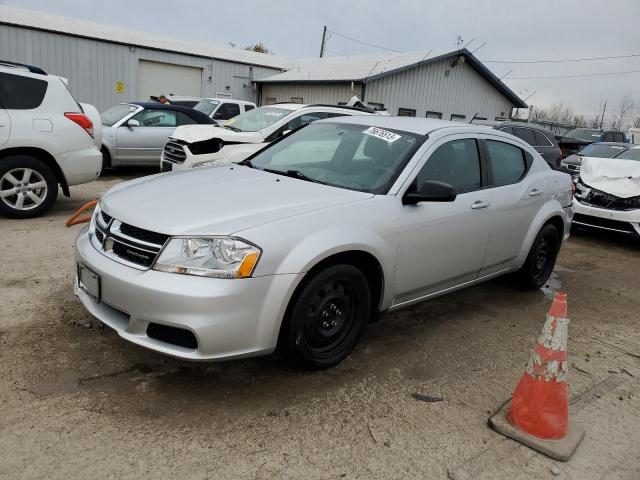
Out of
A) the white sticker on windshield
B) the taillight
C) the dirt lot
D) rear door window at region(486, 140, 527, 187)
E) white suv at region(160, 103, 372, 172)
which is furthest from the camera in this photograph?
white suv at region(160, 103, 372, 172)

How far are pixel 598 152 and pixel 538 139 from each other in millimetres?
2070

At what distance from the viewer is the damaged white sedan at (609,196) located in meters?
7.64

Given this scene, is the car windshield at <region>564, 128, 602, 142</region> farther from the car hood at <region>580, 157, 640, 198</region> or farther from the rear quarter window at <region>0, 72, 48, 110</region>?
the rear quarter window at <region>0, 72, 48, 110</region>

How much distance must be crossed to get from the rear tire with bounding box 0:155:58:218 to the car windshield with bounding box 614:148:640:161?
913 cm

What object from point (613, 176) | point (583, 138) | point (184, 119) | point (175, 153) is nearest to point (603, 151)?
point (613, 176)

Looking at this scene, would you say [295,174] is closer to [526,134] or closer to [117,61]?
[526,134]

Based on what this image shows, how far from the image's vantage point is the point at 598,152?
1019cm

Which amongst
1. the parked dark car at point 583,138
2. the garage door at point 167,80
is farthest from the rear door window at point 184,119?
the parked dark car at point 583,138

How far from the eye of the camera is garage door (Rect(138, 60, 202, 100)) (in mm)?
21516

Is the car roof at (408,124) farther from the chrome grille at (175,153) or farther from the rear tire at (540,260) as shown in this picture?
the chrome grille at (175,153)

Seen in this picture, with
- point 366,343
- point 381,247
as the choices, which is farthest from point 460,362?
point 381,247

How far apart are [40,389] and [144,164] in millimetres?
8446

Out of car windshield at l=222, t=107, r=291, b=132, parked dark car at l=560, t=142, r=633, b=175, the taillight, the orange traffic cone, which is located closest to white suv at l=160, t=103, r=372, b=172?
car windshield at l=222, t=107, r=291, b=132

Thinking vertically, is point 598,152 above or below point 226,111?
above
